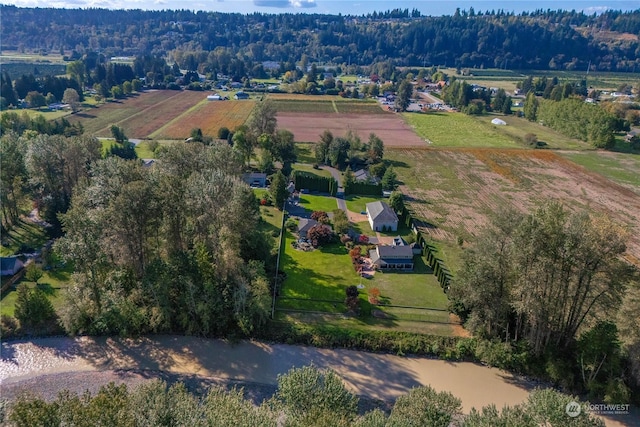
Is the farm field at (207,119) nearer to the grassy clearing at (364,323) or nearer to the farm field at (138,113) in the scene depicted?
the farm field at (138,113)

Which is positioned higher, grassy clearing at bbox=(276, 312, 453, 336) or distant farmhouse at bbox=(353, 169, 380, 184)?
distant farmhouse at bbox=(353, 169, 380, 184)

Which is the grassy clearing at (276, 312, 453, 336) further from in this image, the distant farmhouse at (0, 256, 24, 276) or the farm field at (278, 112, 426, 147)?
the farm field at (278, 112, 426, 147)

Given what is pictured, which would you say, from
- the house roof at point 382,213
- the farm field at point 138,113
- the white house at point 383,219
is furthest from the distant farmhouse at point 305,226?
the farm field at point 138,113

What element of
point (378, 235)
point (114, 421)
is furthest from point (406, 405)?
point (378, 235)

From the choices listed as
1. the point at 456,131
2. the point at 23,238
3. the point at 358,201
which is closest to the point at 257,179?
the point at 358,201

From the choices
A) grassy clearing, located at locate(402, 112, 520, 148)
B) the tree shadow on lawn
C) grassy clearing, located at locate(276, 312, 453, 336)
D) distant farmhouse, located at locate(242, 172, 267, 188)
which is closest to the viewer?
grassy clearing, located at locate(276, 312, 453, 336)

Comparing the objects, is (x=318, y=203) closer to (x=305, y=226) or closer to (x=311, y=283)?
(x=305, y=226)

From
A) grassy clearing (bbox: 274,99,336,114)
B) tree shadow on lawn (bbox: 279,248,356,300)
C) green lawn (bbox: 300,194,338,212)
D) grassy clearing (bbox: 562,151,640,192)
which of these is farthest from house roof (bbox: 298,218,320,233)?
grassy clearing (bbox: 274,99,336,114)
